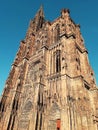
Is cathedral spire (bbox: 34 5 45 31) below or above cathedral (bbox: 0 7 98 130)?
above

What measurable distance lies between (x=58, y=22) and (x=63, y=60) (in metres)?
13.4

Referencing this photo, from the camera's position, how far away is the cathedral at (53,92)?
47.6 ft

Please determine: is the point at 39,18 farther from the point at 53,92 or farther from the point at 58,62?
the point at 53,92

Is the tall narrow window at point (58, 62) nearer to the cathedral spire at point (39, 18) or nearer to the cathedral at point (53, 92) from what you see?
the cathedral at point (53, 92)

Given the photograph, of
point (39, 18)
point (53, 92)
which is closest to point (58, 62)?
point (53, 92)

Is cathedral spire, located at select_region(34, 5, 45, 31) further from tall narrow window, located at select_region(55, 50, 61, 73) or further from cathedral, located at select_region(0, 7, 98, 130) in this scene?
tall narrow window, located at select_region(55, 50, 61, 73)

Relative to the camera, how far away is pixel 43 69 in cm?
1980

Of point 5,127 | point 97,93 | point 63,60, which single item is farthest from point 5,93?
point 97,93

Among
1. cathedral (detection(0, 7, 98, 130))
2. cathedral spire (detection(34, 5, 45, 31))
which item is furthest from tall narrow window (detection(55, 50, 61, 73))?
cathedral spire (detection(34, 5, 45, 31))

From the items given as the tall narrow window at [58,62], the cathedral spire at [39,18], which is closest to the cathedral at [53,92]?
the tall narrow window at [58,62]

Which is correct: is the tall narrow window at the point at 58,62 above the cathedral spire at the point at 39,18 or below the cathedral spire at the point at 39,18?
below

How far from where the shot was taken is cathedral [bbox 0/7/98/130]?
14516mm

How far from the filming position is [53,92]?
1712 centimetres

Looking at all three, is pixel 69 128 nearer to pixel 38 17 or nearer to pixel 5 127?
pixel 5 127
